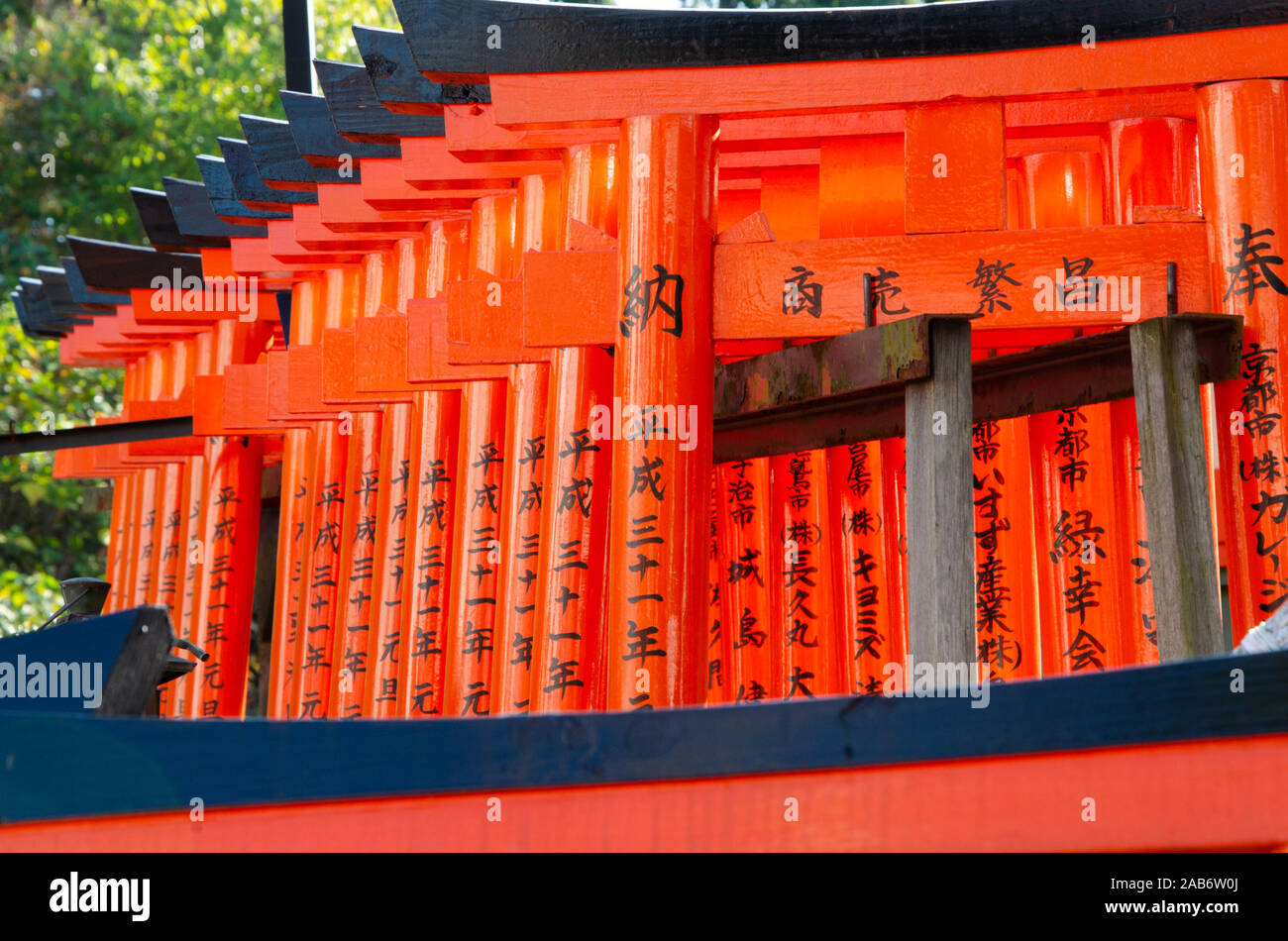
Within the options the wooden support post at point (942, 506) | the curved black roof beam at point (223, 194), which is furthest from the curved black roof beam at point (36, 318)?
the wooden support post at point (942, 506)

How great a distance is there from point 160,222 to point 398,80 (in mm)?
3732

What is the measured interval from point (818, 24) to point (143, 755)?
3684 mm

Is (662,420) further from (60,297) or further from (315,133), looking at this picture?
(60,297)

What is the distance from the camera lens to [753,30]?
5500mm

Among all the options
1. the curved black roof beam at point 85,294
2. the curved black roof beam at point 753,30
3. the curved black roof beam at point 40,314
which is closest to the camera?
the curved black roof beam at point 753,30

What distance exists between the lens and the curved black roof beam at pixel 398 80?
6.36m

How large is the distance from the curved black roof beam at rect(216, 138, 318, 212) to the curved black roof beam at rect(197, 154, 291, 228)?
133mm

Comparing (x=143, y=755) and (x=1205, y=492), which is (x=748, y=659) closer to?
(x=1205, y=492)

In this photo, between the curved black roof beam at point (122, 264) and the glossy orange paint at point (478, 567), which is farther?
the curved black roof beam at point (122, 264)

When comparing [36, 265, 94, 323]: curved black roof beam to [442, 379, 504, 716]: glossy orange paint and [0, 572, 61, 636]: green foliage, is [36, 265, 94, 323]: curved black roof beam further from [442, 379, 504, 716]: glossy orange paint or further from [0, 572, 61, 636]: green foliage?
[442, 379, 504, 716]: glossy orange paint

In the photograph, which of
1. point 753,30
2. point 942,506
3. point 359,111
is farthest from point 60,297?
point 942,506

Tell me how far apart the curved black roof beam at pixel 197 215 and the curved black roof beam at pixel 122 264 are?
729 millimetres

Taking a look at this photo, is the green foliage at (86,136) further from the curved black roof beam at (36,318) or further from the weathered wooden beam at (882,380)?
the weathered wooden beam at (882,380)
